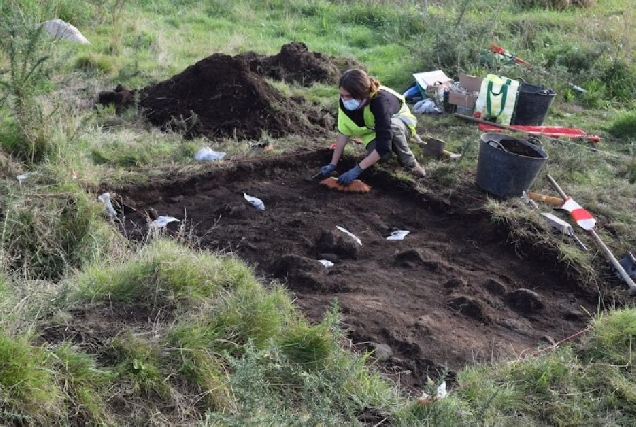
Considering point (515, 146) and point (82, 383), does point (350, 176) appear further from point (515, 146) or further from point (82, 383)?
point (82, 383)

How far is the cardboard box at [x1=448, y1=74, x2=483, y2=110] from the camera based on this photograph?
365 inches

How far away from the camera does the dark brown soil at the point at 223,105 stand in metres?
8.19

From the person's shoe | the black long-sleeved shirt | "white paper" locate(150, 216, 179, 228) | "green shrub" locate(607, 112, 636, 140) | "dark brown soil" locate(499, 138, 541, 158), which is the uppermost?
the black long-sleeved shirt

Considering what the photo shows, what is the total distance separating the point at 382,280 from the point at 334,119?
12.8 feet

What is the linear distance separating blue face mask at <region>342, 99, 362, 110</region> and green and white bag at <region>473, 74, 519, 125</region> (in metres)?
2.64

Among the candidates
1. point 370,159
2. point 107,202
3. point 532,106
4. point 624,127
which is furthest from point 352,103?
point 624,127

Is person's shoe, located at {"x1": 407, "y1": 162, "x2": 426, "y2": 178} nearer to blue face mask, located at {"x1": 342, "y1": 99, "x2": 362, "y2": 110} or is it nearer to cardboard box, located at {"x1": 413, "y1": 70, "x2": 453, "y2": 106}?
blue face mask, located at {"x1": 342, "y1": 99, "x2": 362, "y2": 110}

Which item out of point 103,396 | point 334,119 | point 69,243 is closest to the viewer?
point 103,396

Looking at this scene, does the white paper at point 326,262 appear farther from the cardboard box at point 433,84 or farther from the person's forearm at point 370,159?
the cardboard box at point 433,84

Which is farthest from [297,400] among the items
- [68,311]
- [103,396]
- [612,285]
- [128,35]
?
[128,35]

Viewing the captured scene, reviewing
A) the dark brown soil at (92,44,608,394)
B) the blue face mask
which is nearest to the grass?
the dark brown soil at (92,44,608,394)

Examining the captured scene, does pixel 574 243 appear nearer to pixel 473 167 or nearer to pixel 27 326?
pixel 473 167

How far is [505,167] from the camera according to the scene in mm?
6742

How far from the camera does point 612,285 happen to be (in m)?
5.69
